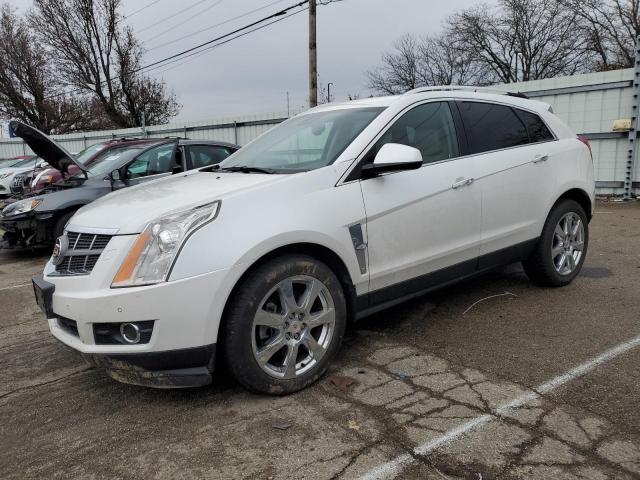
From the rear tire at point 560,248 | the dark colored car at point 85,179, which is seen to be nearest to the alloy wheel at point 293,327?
the rear tire at point 560,248

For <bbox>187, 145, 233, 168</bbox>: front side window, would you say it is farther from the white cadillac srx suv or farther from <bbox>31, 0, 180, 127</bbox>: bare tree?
<bbox>31, 0, 180, 127</bbox>: bare tree

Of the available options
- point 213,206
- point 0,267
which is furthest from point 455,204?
point 0,267

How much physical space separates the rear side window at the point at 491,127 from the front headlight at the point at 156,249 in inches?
91.2

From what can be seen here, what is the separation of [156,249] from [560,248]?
368 cm

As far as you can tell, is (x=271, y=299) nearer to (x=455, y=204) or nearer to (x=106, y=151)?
(x=455, y=204)

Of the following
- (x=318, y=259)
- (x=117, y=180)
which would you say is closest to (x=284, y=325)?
(x=318, y=259)

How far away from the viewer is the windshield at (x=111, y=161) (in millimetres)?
7723

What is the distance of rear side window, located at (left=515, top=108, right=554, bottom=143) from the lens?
459 cm

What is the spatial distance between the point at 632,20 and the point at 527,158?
31074mm

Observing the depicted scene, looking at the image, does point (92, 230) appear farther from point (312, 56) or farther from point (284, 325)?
point (312, 56)

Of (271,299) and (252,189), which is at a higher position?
(252,189)

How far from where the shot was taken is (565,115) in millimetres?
11172

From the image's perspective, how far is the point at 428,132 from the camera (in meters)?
3.88

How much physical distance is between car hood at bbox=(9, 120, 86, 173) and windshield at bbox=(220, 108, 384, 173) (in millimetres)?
3225
